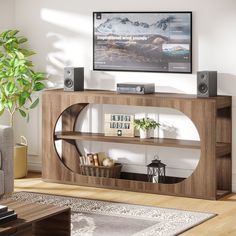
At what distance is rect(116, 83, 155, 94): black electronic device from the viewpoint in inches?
268

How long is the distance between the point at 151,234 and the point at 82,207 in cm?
97

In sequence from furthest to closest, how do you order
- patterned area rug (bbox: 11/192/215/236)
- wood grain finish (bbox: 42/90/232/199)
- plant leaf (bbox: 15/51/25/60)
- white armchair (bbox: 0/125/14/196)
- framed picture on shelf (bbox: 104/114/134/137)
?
1. plant leaf (bbox: 15/51/25/60)
2. framed picture on shelf (bbox: 104/114/134/137)
3. wood grain finish (bbox: 42/90/232/199)
4. white armchair (bbox: 0/125/14/196)
5. patterned area rug (bbox: 11/192/215/236)

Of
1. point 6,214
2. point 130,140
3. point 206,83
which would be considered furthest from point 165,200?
point 6,214

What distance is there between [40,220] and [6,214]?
0.90 feet

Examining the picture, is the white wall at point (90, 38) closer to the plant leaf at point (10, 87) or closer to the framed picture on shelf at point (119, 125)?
the framed picture on shelf at point (119, 125)

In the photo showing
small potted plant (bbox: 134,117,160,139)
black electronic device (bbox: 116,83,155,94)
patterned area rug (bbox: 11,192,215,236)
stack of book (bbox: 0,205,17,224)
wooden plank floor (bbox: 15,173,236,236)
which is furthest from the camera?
small potted plant (bbox: 134,117,160,139)

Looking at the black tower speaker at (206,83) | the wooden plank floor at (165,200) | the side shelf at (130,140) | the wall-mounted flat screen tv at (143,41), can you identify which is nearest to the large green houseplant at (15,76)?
the side shelf at (130,140)

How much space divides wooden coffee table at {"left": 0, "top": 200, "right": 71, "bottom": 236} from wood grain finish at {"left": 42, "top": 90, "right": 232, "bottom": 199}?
2.02 m

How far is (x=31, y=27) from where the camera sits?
25.2ft

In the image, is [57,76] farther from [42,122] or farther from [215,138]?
[215,138]

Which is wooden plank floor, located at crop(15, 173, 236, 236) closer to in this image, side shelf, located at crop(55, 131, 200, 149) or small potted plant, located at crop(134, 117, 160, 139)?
side shelf, located at crop(55, 131, 200, 149)

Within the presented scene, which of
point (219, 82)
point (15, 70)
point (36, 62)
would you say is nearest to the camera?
point (219, 82)

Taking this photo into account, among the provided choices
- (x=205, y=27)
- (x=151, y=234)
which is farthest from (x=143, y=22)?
(x=151, y=234)

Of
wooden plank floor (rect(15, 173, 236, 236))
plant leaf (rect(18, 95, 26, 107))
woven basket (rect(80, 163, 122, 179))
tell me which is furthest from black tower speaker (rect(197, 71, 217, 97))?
plant leaf (rect(18, 95, 26, 107))
